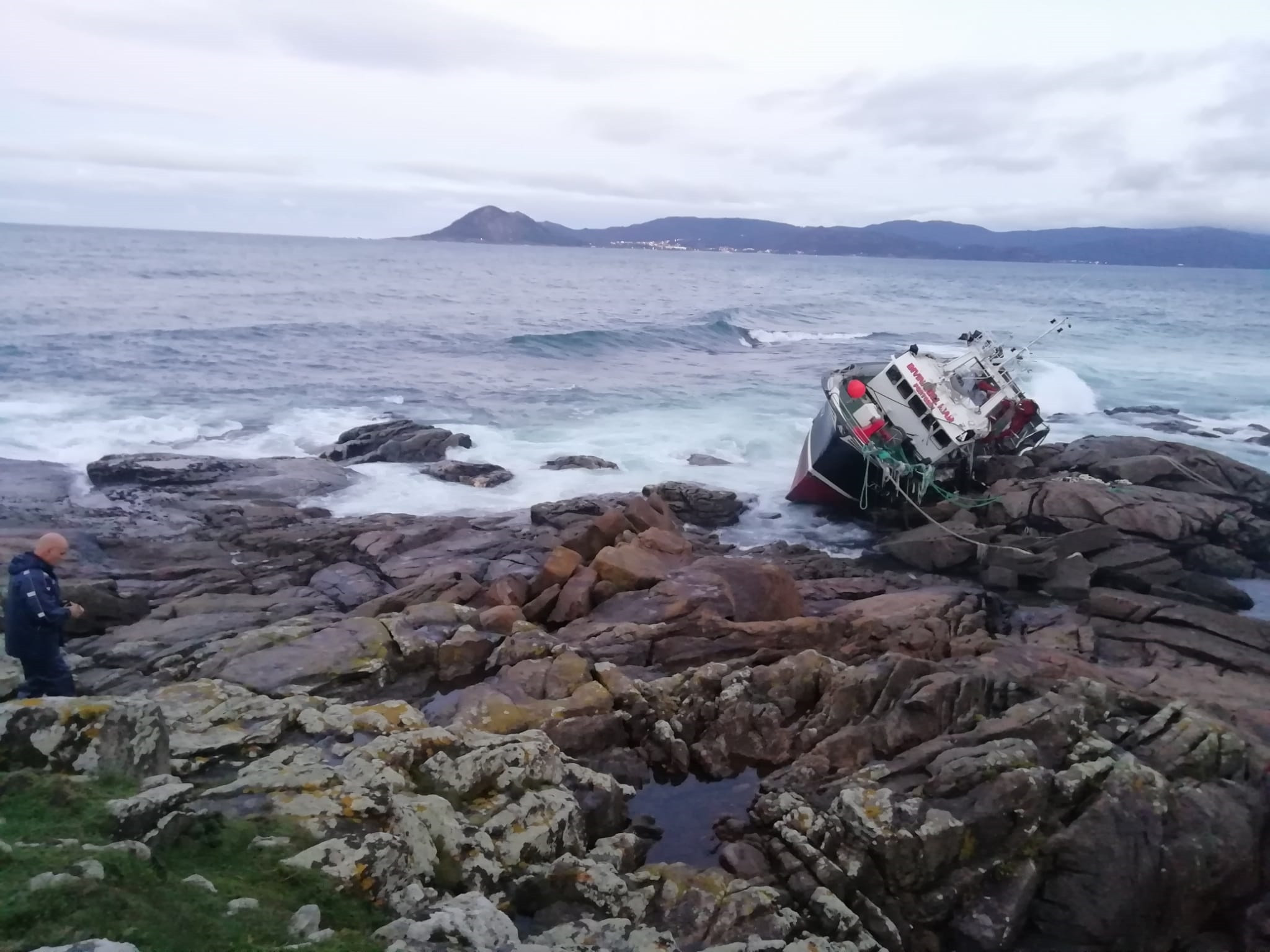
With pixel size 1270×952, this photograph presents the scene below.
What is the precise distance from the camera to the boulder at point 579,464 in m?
23.0

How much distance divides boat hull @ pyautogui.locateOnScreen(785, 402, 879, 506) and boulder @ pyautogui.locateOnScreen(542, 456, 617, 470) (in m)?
4.94

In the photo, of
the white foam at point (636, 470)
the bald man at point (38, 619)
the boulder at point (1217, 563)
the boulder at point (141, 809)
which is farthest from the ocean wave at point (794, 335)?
the boulder at point (141, 809)

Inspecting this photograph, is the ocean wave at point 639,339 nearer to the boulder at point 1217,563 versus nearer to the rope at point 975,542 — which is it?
the rope at point 975,542

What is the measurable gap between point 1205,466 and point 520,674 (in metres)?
17.1

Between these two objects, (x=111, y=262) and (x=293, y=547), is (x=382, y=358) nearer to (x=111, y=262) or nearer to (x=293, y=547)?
(x=293, y=547)

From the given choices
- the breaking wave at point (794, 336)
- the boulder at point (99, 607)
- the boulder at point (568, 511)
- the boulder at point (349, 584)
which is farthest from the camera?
the breaking wave at point (794, 336)

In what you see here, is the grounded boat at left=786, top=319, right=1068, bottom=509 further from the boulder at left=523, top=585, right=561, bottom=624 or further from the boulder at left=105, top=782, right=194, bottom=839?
the boulder at left=105, top=782, right=194, bottom=839

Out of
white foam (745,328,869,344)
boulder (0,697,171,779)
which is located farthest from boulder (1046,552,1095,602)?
white foam (745,328,869,344)

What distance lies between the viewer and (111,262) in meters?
84.3

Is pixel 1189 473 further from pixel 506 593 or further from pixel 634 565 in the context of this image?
pixel 506 593

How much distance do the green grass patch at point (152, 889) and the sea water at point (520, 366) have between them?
1322 centimetres

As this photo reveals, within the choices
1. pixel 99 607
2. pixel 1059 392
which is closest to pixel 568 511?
pixel 99 607

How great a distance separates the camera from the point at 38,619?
26.2 feet

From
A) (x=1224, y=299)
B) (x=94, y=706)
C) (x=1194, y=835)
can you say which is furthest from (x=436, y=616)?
(x=1224, y=299)
